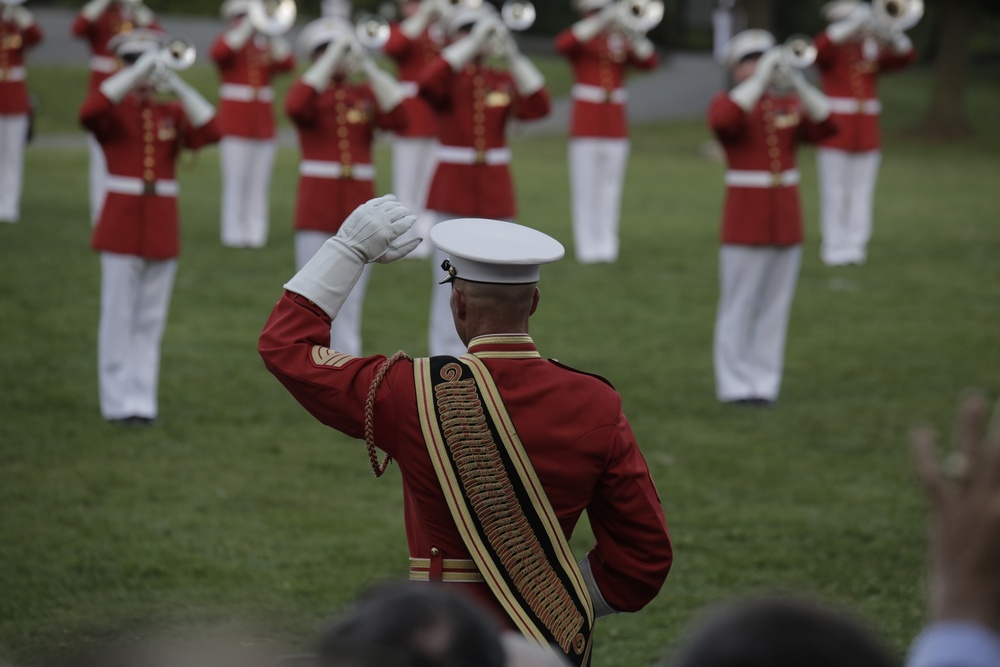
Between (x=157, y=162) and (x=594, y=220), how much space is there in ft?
19.3

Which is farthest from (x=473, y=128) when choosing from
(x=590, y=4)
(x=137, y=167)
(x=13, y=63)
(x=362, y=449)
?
(x=13, y=63)

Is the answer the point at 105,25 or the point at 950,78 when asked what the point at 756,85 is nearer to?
the point at 105,25

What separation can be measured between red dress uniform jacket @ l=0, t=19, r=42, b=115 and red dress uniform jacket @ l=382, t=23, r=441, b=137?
304cm

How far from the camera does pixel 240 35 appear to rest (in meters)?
13.0

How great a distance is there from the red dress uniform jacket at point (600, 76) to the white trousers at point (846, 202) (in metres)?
1.85

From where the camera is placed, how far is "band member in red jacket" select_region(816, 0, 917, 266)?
41.1ft

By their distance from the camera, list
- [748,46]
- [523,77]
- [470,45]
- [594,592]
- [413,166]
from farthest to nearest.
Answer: [413,166] < [523,77] < [470,45] < [748,46] < [594,592]

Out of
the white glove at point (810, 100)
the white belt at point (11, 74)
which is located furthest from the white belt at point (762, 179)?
the white belt at point (11, 74)

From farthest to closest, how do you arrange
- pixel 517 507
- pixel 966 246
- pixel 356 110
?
pixel 966 246, pixel 356 110, pixel 517 507

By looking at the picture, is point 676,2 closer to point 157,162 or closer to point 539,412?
point 157,162

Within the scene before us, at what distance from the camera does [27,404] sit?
8039 millimetres

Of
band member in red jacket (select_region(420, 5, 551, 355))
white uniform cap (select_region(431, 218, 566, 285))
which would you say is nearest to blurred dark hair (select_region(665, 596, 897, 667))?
white uniform cap (select_region(431, 218, 566, 285))

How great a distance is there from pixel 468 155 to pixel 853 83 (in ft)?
14.5

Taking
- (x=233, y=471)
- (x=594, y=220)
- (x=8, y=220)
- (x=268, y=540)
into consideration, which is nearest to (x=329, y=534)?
(x=268, y=540)
